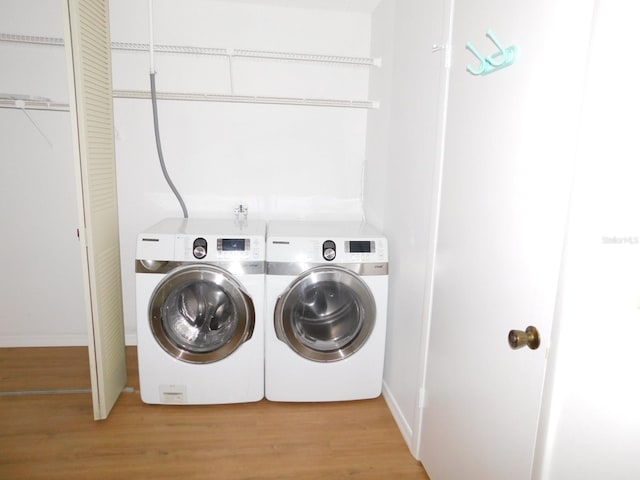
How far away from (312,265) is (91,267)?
1.11m

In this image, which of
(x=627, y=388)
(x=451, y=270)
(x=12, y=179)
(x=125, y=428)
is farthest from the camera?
(x=12, y=179)

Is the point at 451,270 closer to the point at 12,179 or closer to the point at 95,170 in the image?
the point at 95,170

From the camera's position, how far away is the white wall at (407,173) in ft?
6.47

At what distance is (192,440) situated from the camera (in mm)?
2221

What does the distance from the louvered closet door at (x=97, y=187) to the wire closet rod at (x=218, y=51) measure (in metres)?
0.42

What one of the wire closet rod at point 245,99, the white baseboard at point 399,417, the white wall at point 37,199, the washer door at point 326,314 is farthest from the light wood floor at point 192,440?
the wire closet rod at point 245,99

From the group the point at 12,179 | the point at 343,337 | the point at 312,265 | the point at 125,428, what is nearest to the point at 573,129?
the point at 312,265

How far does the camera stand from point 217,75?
116 inches

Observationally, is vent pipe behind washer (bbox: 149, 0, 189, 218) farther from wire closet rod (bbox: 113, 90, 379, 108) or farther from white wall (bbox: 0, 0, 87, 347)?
white wall (bbox: 0, 0, 87, 347)

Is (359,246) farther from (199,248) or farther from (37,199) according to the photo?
(37,199)

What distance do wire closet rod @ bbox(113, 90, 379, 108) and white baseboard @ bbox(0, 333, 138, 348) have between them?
170 centimetres

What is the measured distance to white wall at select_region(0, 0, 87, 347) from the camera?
9.12ft

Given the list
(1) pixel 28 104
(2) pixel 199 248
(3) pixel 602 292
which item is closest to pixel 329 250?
(2) pixel 199 248

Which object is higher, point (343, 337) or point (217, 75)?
point (217, 75)
